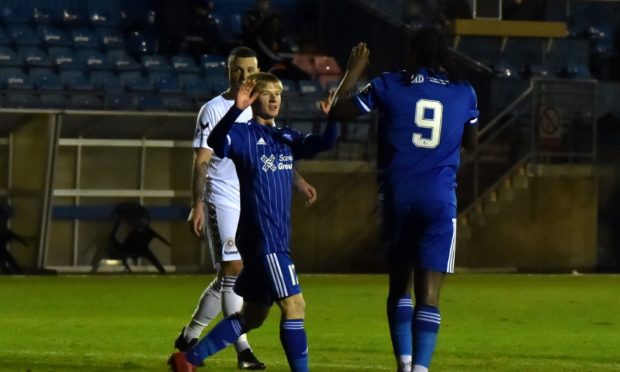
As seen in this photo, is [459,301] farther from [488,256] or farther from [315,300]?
[488,256]

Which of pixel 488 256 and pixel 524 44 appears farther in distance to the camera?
pixel 524 44

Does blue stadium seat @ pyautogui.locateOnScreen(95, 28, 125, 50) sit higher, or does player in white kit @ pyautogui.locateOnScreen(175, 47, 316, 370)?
blue stadium seat @ pyautogui.locateOnScreen(95, 28, 125, 50)

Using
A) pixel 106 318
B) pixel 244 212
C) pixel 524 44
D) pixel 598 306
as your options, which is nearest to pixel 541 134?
pixel 524 44

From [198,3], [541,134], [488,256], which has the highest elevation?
[198,3]

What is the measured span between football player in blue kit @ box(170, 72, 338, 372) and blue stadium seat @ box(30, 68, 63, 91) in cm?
1679

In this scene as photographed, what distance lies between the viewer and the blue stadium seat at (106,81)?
2600cm

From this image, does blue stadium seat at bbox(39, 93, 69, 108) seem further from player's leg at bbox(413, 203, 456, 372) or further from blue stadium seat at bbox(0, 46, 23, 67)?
player's leg at bbox(413, 203, 456, 372)

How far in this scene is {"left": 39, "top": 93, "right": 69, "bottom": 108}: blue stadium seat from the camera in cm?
2508

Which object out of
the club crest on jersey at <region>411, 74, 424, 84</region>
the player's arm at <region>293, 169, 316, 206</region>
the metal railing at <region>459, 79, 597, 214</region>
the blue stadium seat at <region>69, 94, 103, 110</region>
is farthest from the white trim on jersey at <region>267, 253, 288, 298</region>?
the metal railing at <region>459, 79, 597, 214</region>

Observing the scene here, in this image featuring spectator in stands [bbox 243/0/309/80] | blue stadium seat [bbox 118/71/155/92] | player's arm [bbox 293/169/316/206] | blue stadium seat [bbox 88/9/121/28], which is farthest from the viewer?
blue stadium seat [bbox 88/9/121/28]

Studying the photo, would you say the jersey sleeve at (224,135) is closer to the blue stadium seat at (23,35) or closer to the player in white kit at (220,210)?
the player in white kit at (220,210)

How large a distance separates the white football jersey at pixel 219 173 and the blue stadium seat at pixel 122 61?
53.7ft

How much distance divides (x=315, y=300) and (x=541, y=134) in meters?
8.88

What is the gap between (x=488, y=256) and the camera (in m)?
25.7
